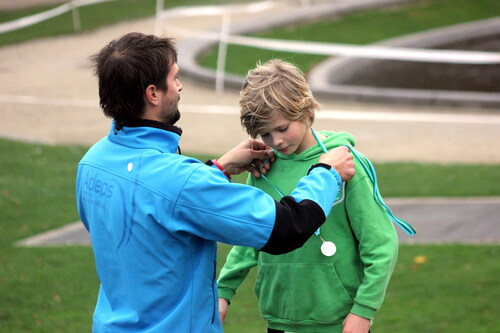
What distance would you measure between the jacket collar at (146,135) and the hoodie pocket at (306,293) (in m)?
0.70

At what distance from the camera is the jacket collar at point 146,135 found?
2.69 m

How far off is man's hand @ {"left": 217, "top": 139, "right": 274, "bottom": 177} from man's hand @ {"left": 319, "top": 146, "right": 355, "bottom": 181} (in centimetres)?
31

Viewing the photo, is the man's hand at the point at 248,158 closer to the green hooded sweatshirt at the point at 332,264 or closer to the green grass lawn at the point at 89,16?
the green hooded sweatshirt at the point at 332,264

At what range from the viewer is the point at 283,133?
2.98 metres

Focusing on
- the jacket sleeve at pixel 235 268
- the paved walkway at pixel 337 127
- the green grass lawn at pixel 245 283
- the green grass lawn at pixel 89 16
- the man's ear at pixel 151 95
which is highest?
the man's ear at pixel 151 95

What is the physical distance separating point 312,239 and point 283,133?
0.40m

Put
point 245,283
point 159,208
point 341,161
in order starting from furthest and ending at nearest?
1. point 245,283
2. point 341,161
3. point 159,208

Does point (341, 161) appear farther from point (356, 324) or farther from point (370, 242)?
point (356, 324)

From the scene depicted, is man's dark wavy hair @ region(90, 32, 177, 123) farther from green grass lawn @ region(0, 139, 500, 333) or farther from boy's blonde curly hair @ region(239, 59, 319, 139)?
green grass lawn @ region(0, 139, 500, 333)

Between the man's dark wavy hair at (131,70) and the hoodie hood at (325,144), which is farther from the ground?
the man's dark wavy hair at (131,70)

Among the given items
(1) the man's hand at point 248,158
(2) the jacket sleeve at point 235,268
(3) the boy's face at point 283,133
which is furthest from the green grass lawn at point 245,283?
(3) the boy's face at point 283,133

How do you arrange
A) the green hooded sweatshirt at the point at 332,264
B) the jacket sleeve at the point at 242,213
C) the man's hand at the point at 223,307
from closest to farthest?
the jacket sleeve at the point at 242,213 < the green hooded sweatshirt at the point at 332,264 < the man's hand at the point at 223,307

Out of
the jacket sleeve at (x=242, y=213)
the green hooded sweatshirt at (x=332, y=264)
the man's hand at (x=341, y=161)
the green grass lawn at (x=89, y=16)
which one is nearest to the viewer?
the jacket sleeve at (x=242, y=213)

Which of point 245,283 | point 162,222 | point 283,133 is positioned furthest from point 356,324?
point 245,283
